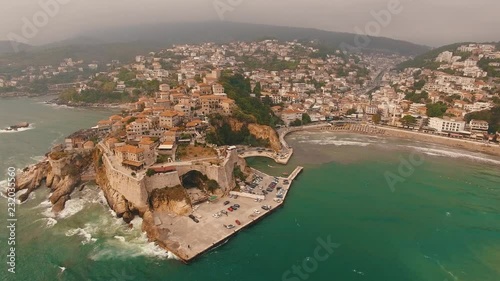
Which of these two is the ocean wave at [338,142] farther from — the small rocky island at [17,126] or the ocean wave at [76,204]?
the small rocky island at [17,126]

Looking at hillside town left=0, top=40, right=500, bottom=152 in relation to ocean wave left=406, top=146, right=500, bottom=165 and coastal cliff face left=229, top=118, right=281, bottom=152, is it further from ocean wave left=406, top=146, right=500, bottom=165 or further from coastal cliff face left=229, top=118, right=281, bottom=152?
ocean wave left=406, top=146, right=500, bottom=165

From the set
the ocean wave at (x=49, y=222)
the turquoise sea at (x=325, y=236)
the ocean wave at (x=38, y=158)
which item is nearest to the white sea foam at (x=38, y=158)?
the ocean wave at (x=38, y=158)

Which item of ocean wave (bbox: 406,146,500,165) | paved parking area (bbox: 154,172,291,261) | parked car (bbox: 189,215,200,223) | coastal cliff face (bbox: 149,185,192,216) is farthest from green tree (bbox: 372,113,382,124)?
parked car (bbox: 189,215,200,223)

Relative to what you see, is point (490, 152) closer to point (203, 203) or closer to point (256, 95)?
point (256, 95)

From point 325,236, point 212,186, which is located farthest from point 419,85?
point 212,186

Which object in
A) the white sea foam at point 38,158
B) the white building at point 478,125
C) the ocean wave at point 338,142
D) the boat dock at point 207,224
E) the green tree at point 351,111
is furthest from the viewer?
the green tree at point 351,111

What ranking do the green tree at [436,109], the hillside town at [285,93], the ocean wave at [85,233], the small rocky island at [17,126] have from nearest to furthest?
the ocean wave at [85,233]
the hillside town at [285,93]
the small rocky island at [17,126]
the green tree at [436,109]

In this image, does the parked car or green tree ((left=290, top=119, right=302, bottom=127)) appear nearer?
the parked car
